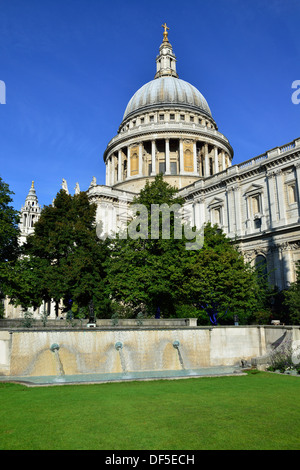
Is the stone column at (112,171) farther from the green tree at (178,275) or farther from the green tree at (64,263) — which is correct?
the green tree at (178,275)

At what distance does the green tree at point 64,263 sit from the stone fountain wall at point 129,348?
1175 centimetres

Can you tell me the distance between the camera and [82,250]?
34.3 metres

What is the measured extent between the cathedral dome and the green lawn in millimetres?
65928

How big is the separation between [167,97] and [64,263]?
5122 centimetres

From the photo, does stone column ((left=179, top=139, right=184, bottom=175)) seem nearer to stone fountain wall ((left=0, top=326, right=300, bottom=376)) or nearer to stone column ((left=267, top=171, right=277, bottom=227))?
stone column ((left=267, top=171, right=277, bottom=227))

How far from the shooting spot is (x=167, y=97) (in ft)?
244

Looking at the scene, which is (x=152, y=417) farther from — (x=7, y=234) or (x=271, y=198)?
(x=271, y=198)

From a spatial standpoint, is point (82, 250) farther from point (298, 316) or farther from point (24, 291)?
point (298, 316)

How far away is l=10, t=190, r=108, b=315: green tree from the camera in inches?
1292

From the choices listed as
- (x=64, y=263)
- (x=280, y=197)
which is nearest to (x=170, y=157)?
(x=280, y=197)

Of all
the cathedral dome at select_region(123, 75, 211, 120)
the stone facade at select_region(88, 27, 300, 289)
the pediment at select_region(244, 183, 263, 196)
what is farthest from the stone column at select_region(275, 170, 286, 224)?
the cathedral dome at select_region(123, 75, 211, 120)

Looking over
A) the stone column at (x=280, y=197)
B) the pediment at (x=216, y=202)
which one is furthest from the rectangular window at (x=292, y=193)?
the pediment at (x=216, y=202)
